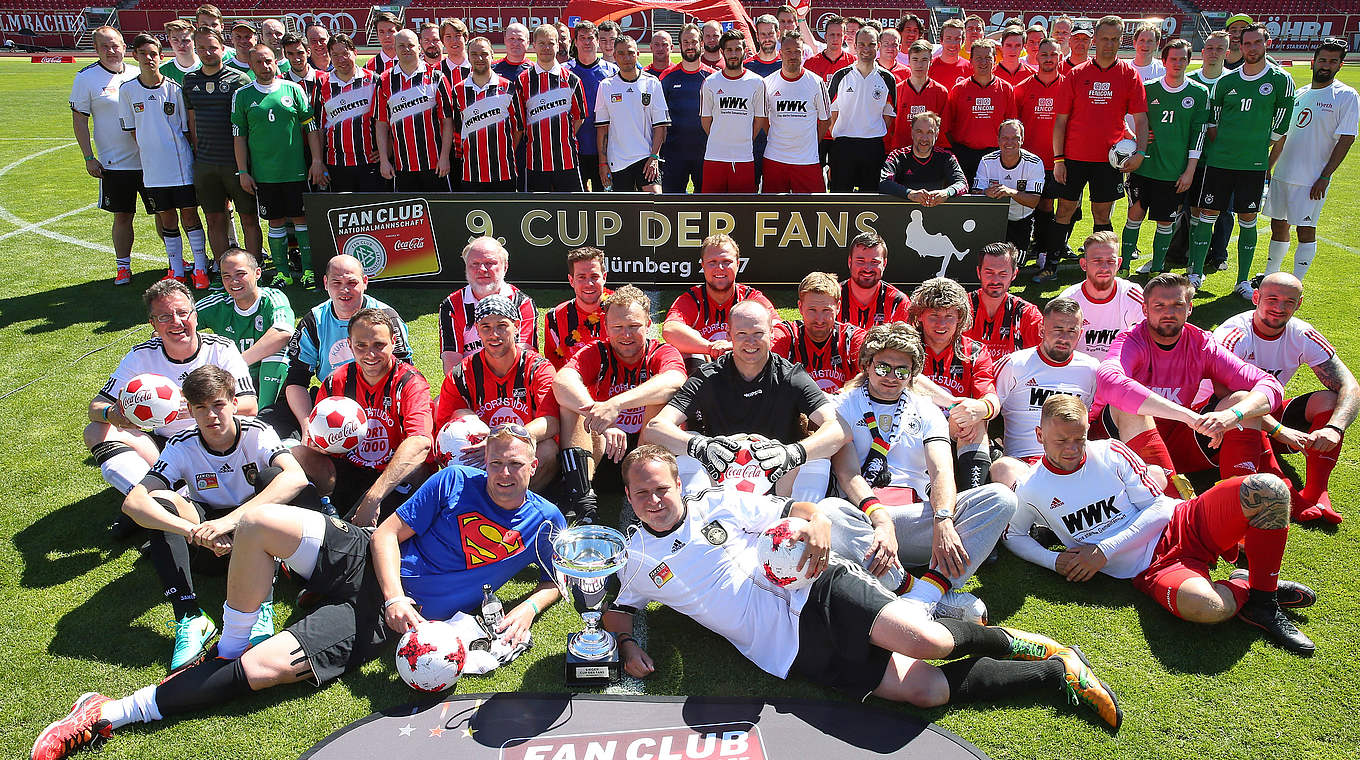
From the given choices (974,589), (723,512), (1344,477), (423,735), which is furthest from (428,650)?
(1344,477)

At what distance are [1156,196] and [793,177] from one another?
3767 millimetres

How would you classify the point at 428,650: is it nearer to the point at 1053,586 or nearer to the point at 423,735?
the point at 423,735

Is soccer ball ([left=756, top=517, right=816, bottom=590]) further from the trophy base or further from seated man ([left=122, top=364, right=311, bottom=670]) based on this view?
seated man ([left=122, top=364, right=311, bottom=670])

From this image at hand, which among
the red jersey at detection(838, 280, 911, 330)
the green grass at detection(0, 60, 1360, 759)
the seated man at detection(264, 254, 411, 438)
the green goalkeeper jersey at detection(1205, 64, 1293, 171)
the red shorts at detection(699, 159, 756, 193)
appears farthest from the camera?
the red shorts at detection(699, 159, 756, 193)

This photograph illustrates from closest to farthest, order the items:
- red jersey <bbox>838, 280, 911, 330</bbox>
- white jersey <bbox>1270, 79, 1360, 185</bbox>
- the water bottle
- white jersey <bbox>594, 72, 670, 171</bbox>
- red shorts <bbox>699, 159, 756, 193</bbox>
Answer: the water bottle → red jersey <bbox>838, 280, 911, 330</bbox> → white jersey <bbox>1270, 79, 1360, 185</bbox> → white jersey <bbox>594, 72, 670, 171</bbox> → red shorts <bbox>699, 159, 756, 193</bbox>

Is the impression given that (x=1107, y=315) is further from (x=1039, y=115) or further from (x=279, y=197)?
(x=279, y=197)

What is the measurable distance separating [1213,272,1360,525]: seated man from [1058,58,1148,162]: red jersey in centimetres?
374

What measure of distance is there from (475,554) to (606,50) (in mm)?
8657

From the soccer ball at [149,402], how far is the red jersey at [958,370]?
446 centimetres

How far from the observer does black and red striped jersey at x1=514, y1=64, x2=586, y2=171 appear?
30.3 feet

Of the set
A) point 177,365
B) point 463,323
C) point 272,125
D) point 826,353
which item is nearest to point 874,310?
point 826,353

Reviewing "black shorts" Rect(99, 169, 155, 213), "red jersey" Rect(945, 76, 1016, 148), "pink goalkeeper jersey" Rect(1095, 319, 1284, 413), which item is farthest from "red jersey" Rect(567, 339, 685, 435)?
"black shorts" Rect(99, 169, 155, 213)

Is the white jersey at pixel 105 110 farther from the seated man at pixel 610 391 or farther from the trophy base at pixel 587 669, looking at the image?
the trophy base at pixel 587 669

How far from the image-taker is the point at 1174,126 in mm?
8805
